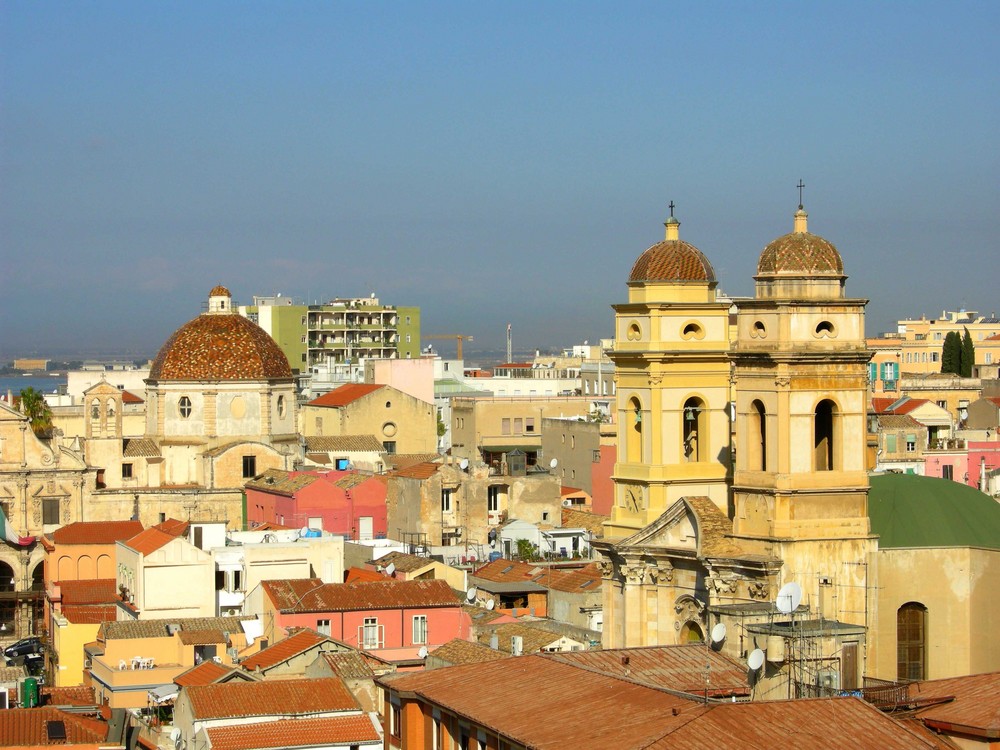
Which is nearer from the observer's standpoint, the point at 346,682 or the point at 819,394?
the point at 819,394

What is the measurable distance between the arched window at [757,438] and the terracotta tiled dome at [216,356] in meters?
50.1

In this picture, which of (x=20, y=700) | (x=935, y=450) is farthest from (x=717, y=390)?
(x=935, y=450)

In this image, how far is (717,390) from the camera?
135ft

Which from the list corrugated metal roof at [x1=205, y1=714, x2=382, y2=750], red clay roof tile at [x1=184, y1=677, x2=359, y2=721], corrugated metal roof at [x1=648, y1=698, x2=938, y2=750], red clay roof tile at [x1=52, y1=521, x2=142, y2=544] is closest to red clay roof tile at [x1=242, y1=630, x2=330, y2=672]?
red clay roof tile at [x1=184, y1=677, x2=359, y2=721]

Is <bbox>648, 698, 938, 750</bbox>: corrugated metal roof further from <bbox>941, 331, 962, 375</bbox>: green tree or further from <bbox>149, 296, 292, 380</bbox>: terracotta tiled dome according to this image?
<bbox>941, 331, 962, 375</bbox>: green tree

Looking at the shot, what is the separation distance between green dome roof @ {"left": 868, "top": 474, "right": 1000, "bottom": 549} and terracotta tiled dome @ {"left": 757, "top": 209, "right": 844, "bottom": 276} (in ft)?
12.9

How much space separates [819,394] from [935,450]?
43.6m

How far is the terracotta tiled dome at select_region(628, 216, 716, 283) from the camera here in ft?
137

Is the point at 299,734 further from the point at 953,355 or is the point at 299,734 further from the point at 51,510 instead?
the point at 953,355

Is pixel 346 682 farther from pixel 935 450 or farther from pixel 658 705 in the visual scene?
pixel 935 450

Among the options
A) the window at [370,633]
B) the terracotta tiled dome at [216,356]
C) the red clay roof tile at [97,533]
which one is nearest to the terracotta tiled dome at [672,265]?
the window at [370,633]

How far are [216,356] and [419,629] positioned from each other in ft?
114

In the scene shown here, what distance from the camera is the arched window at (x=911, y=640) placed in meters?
35.7

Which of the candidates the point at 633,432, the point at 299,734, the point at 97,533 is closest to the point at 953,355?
the point at 97,533
